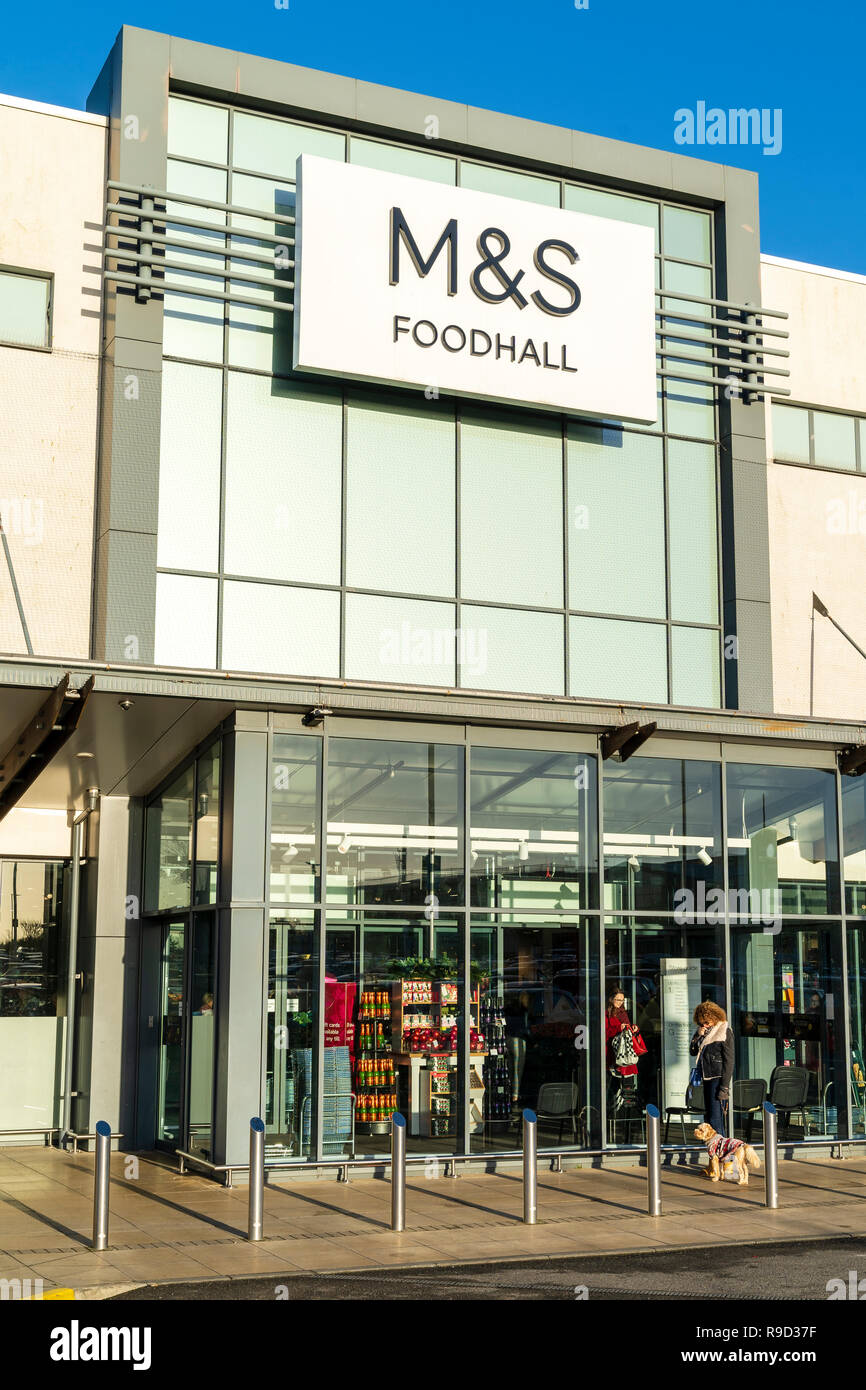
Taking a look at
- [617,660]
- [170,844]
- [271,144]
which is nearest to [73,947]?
[170,844]

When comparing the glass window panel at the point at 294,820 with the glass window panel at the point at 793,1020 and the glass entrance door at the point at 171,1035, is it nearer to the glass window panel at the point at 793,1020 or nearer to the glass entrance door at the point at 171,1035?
the glass entrance door at the point at 171,1035

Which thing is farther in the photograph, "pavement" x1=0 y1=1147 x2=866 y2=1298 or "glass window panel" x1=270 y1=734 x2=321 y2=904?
"glass window panel" x1=270 y1=734 x2=321 y2=904

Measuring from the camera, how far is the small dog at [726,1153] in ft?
45.8

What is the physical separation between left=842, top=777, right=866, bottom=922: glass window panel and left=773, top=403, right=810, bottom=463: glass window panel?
5.16m

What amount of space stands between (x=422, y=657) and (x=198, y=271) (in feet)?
16.8

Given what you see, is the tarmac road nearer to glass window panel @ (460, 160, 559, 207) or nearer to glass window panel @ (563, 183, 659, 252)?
glass window panel @ (460, 160, 559, 207)

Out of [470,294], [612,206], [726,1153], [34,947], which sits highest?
[612,206]

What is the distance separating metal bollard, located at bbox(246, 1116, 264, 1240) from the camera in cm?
1093

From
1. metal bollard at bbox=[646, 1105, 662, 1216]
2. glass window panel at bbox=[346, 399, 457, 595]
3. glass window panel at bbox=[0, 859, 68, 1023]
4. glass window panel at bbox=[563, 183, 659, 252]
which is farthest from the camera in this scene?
glass window panel at bbox=[563, 183, 659, 252]

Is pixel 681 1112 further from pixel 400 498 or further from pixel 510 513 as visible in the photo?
pixel 400 498

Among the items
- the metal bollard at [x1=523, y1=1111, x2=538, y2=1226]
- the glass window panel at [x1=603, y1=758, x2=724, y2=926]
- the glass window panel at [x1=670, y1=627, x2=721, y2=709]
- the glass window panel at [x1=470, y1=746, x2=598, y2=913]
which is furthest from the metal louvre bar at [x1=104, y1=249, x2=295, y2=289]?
the metal bollard at [x1=523, y1=1111, x2=538, y2=1226]

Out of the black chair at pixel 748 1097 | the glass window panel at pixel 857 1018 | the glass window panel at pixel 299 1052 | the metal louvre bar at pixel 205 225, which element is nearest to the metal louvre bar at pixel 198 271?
the metal louvre bar at pixel 205 225

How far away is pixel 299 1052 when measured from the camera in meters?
14.4
